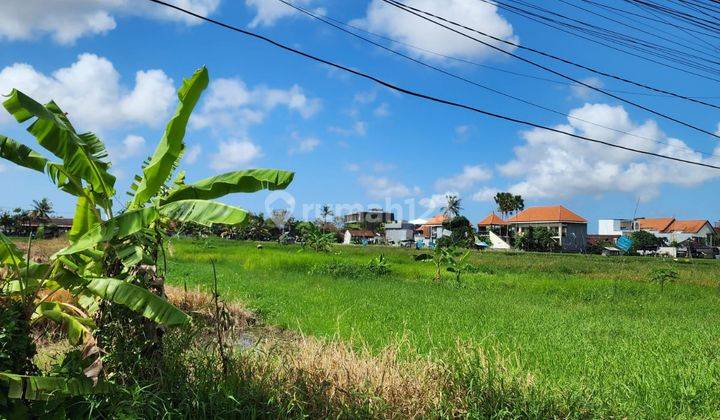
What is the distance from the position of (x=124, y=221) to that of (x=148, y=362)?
3.39 feet

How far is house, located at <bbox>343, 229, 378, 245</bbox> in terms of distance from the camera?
3765 inches

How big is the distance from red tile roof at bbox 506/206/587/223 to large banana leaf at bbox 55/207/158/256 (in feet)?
277

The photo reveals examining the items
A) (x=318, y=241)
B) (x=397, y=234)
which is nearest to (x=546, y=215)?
(x=397, y=234)

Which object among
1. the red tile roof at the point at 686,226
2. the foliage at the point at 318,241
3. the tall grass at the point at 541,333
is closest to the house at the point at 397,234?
the red tile roof at the point at 686,226

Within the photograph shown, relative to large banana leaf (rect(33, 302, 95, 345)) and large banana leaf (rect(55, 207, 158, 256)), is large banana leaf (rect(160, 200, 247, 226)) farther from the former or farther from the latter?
large banana leaf (rect(33, 302, 95, 345))

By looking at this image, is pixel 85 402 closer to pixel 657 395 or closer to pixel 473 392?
pixel 473 392

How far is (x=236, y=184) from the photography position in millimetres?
4586

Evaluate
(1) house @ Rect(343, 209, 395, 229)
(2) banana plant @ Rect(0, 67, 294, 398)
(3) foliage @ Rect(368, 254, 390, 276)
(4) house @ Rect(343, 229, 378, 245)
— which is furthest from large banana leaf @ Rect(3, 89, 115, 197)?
(1) house @ Rect(343, 209, 395, 229)

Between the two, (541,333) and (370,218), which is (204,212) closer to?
(541,333)

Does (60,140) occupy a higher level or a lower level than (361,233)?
lower

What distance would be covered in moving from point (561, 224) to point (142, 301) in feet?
278

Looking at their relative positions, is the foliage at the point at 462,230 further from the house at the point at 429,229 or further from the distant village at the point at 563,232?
the house at the point at 429,229

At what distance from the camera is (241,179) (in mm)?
4562

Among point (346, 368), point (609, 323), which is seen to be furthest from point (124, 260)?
point (609, 323)
